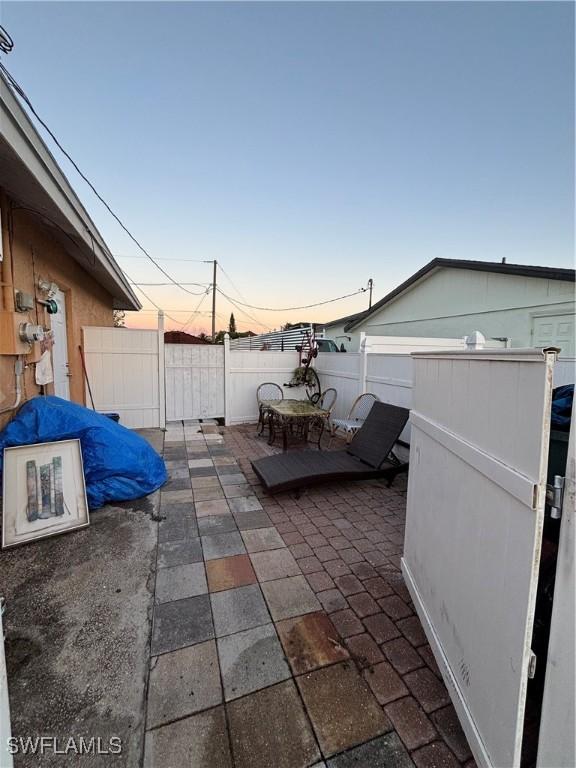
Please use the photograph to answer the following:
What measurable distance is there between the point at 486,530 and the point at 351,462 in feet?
8.52

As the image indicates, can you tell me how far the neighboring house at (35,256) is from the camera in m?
2.19

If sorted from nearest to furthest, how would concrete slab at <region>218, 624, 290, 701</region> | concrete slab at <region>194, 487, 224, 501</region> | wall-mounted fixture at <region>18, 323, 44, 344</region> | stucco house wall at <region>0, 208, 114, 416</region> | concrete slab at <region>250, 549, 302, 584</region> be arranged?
concrete slab at <region>218, 624, 290, 701</region> → concrete slab at <region>250, 549, 302, 584</region> → wall-mounted fixture at <region>18, 323, 44, 344</region> → stucco house wall at <region>0, 208, 114, 416</region> → concrete slab at <region>194, 487, 224, 501</region>

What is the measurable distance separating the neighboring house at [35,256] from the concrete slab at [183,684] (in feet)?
8.28

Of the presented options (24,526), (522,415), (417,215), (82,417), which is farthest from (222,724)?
(417,215)

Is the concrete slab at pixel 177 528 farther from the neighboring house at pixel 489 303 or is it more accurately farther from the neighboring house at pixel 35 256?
the neighboring house at pixel 489 303

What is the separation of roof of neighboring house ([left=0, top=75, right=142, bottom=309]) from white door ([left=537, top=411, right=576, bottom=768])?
9.63 feet

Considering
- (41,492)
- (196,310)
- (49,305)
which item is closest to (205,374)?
(49,305)

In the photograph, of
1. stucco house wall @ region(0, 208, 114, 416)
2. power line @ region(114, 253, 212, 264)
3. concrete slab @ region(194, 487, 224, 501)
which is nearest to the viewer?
stucco house wall @ region(0, 208, 114, 416)

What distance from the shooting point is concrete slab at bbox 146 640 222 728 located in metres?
1.31

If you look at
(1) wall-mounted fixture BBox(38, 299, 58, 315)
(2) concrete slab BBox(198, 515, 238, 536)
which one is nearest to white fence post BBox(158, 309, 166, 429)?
(1) wall-mounted fixture BBox(38, 299, 58, 315)

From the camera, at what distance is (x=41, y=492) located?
2.64 m

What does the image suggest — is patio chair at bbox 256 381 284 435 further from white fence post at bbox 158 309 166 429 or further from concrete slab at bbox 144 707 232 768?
concrete slab at bbox 144 707 232 768

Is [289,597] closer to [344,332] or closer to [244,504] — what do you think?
[244,504]

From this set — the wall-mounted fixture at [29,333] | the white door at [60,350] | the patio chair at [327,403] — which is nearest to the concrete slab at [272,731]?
the wall-mounted fixture at [29,333]
